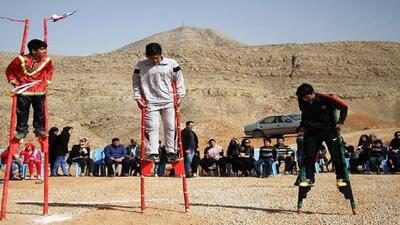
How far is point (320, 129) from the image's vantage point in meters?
9.05

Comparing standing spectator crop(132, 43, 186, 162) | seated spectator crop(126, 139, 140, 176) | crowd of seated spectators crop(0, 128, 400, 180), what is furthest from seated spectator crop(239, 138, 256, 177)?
standing spectator crop(132, 43, 186, 162)

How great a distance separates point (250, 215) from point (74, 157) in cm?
1266

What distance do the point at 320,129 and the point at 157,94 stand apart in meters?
2.76

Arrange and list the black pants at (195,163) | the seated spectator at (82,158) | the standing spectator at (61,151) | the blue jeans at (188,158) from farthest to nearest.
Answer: the seated spectator at (82,158) → the black pants at (195,163) → the standing spectator at (61,151) → the blue jeans at (188,158)

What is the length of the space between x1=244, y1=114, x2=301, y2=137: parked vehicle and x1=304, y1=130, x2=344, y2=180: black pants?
3166 cm

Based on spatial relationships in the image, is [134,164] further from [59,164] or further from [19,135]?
[19,135]

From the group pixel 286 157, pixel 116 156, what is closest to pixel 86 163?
pixel 116 156

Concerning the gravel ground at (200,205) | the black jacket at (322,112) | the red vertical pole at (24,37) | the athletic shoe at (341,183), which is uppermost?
the red vertical pole at (24,37)

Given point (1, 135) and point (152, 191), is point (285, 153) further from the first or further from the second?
point (1, 135)

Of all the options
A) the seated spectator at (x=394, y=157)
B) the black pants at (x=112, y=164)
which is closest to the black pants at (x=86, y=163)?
the black pants at (x=112, y=164)

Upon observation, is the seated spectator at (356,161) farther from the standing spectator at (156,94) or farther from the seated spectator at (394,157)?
the standing spectator at (156,94)

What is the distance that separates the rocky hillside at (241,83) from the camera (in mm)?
63531

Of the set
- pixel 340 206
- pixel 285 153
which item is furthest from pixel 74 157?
pixel 340 206

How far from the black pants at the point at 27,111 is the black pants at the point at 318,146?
446cm
